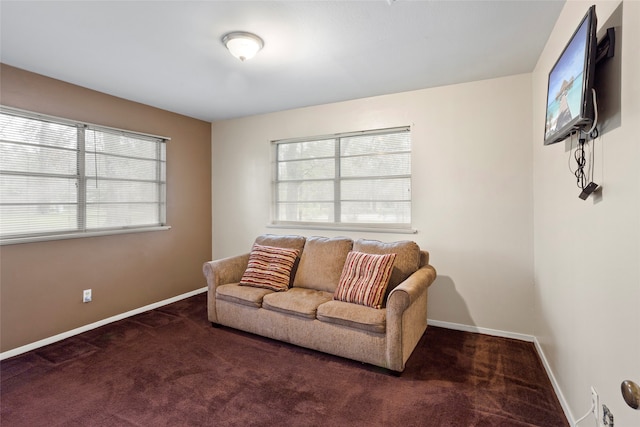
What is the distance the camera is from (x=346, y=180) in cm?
383

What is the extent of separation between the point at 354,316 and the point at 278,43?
2158mm

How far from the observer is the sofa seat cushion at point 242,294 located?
2.96m

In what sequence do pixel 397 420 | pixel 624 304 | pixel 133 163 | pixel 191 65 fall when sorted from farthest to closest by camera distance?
pixel 133 163
pixel 191 65
pixel 397 420
pixel 624 304

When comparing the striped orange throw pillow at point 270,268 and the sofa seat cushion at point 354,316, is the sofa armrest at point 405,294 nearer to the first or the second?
the sofa seat cushion at point 354,316

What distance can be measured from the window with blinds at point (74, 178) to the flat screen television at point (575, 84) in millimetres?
3962

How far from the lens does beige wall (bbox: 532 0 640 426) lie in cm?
115

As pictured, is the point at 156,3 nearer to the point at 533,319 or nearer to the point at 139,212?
the point at 139,212

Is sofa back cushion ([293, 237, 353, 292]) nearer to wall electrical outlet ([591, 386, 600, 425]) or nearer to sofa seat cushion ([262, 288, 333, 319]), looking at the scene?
sofa seat cushion ([262, 288, 333, 319])

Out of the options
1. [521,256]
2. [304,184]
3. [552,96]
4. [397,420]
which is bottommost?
[397,420]

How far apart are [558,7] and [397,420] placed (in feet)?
8.83

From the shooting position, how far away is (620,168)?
4.08ft

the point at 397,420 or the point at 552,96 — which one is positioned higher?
the point at 552,96

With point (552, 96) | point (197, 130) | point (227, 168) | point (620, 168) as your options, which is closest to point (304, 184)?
point (227, 168)

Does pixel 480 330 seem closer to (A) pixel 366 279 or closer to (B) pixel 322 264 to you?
(A) pixel 366 279
